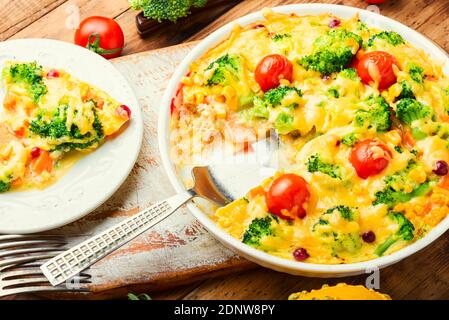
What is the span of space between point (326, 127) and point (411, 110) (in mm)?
475

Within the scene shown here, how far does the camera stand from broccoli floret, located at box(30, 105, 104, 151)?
13.6 feet

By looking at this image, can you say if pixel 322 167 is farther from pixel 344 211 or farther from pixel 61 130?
pixel 61 130

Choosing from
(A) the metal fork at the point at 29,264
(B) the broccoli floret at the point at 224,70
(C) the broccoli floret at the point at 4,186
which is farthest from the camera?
(C) the broccoli floret at the point at 4,186

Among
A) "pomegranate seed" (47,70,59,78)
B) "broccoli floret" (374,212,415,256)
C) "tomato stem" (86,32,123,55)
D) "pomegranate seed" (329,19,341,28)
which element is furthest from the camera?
"tomato stem" (86,32,123,55)

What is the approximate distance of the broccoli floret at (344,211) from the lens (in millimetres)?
3543

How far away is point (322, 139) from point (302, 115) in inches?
7.8

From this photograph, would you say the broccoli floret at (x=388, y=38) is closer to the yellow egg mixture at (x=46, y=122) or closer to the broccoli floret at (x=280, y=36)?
the broccoli floret at (x=280, y=36)

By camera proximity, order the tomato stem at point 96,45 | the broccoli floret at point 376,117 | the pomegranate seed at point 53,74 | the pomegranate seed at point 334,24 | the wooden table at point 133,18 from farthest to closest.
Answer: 1. the wooden table at point 133,18
2. the tomato stem at point 96,45
3. the pomegranate seed at point 53,74
4. the pomegranate seed at point 334,24
5. the broccoli floret at point 376,117

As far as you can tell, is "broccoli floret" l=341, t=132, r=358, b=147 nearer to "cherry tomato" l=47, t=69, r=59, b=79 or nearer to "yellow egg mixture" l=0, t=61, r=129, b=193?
"yellow egg mixture" l=0, t=61, r=129, b=193

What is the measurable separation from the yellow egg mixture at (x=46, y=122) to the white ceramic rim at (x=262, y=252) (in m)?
0.41

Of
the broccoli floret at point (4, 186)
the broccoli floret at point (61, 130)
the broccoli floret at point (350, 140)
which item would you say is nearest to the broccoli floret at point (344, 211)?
the broccoli floret at point (350, 140)

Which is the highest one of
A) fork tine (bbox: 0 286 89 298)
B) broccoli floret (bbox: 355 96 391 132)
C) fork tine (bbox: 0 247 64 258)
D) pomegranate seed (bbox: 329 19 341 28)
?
pomegranate seed (bbox: 329 19 341 28)

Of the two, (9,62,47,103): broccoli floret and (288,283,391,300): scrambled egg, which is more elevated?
(9,62,47,103): broccoli floret

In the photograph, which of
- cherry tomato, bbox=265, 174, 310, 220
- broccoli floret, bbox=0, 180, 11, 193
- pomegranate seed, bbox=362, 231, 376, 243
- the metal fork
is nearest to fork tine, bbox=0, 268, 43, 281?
the metal fork
